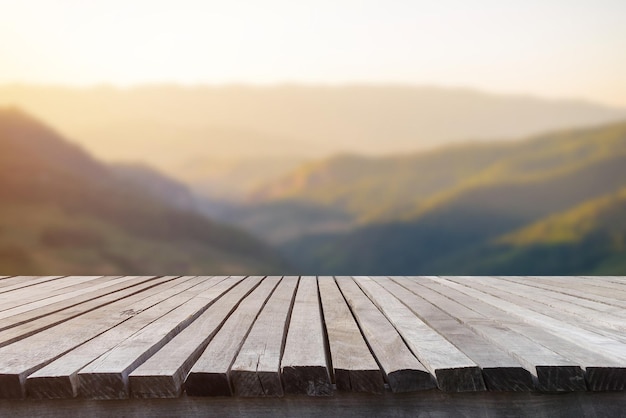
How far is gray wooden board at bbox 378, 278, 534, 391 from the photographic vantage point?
1704mm

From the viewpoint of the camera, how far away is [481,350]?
192 cm

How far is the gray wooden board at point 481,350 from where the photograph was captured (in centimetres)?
170

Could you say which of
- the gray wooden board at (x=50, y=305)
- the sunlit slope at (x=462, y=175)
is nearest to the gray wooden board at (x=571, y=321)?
the gray wooden board at (x=50, y=305)

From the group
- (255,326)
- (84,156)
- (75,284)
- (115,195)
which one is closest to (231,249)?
(115,195)

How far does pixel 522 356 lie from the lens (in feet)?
6.01

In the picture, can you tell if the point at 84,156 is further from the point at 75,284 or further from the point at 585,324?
the point at 585,324

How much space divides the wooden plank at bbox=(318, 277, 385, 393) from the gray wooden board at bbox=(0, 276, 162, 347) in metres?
1.10

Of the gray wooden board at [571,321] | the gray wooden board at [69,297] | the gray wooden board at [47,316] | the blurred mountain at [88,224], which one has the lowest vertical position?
the gray wooden board at [571,321]

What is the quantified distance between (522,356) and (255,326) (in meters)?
0.97

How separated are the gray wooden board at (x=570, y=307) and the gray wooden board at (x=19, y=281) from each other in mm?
3065

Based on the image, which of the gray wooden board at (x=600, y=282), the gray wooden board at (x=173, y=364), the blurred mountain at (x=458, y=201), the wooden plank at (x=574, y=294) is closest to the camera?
the gray wooden board at (x=173, y=364)

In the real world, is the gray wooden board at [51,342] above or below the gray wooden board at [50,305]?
below

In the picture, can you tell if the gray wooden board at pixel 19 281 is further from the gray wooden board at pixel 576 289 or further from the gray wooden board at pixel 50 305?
the gray wooden board at pixel 576 289

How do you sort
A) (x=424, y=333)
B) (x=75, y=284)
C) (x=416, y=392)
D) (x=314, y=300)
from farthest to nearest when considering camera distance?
1. (x=75, y=284)
2. (x=314, y=300)
3. (x=424, y=333)
4. (x=416, y=392)
